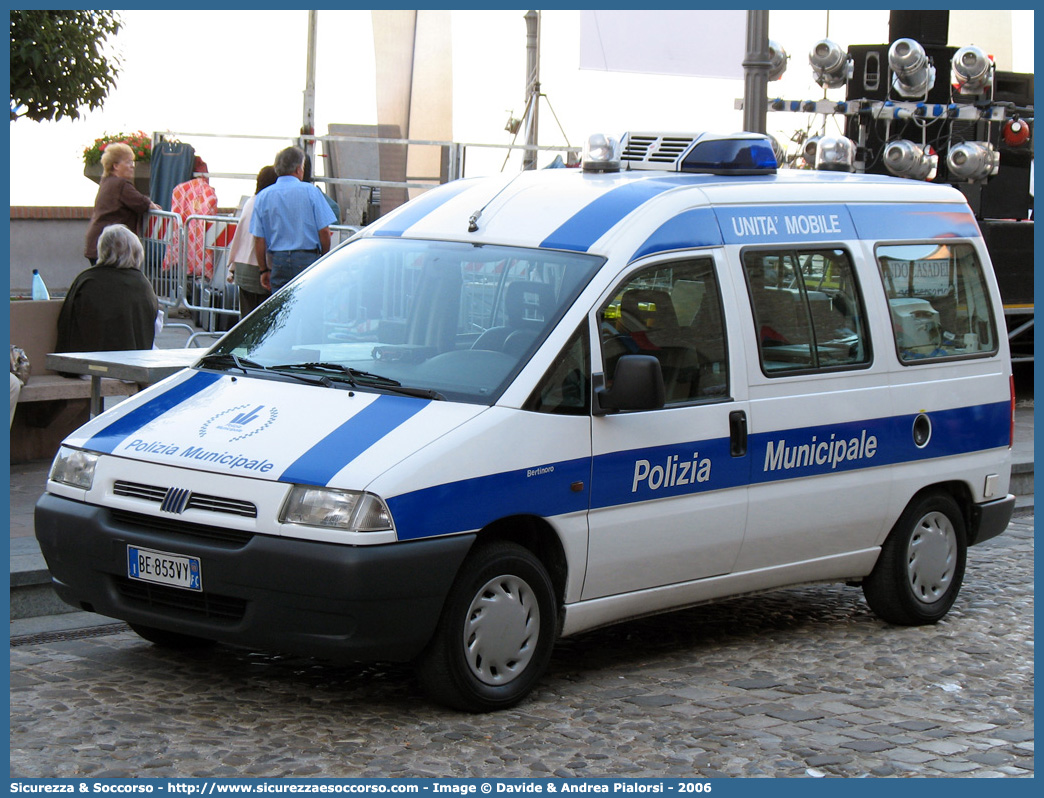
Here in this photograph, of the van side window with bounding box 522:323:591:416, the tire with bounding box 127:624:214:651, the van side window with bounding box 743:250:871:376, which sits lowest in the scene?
the tire with bounding box 127:624:214:651

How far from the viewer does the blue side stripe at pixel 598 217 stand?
6.42 meters

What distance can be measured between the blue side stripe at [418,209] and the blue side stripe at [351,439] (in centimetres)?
129

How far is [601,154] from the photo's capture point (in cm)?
745

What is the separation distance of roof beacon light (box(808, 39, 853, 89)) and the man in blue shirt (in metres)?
7.03

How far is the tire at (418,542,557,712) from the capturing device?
5.65 meters

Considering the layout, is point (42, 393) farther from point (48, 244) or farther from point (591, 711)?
point (48, 244)

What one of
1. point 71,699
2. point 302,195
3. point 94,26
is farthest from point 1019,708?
point 94,26

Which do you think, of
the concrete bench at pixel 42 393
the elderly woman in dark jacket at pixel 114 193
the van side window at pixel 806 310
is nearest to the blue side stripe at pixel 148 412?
the van side window at pixel 806 310

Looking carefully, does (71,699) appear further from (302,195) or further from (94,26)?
(94,26)

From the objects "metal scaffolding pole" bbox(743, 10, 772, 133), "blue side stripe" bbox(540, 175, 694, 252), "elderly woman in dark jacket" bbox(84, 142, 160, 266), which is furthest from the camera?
"elderly woman in dark jacket" bbox(84, 142, 160, 266)

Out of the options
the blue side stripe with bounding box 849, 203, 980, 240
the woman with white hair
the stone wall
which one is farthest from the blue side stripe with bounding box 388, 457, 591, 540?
the stone wall

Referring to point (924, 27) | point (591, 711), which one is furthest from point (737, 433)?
point (924, 27)

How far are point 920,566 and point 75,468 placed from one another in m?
4.09

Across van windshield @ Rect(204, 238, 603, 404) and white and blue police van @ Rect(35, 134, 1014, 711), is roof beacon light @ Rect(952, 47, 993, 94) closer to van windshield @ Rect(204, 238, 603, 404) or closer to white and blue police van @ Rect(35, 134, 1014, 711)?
white and blue police van @ Rect(35, 134, 1014, 711)
